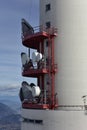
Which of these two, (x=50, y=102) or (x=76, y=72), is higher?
(x=76, y=72)

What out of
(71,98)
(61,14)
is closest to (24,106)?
(71,98)

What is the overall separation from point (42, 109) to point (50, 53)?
5251 millimetres

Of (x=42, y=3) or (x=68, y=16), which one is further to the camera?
(x=42, y=3)

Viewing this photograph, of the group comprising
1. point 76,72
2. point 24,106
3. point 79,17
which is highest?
point 79,17

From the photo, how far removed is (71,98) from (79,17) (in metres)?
7.19

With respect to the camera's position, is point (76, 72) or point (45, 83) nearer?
point (76, 72)

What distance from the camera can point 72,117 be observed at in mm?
37750

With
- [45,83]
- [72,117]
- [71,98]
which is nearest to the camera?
[72,117]

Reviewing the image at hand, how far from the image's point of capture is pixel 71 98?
132 ft

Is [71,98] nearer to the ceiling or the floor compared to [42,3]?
nearer to the floor

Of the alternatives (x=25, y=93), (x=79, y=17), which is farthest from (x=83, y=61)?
(x=25, y=93)

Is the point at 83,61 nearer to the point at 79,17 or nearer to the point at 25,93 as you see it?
the point at 79,17

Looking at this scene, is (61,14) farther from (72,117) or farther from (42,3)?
(72,117)

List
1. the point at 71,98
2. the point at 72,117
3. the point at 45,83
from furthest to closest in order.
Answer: the point at 45,83 → the point at 71,98 → the point at 72,117
